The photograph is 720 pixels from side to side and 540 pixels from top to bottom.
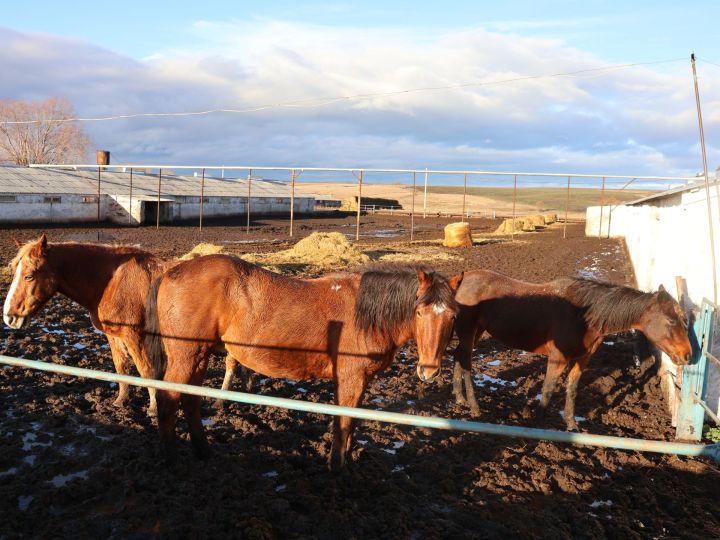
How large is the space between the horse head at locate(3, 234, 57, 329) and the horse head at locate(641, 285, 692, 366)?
6.26m

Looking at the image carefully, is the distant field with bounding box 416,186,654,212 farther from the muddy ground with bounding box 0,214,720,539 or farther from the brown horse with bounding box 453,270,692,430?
the muddy ground with bounding box 0,214,720,539

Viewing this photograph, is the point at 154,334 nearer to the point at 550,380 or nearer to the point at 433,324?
the point at 433,324

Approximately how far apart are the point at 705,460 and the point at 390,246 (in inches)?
728

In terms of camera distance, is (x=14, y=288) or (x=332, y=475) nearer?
(x=332, y=475)

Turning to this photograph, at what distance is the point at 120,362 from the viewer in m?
6.23

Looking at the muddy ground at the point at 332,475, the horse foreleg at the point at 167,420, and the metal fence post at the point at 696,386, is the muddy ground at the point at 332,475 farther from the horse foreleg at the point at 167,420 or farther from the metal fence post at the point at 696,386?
the metal fence post at the point at 696,386

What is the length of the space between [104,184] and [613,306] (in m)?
33.9

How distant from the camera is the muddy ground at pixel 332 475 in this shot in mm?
4066

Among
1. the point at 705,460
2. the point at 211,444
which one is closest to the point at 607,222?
the point at 705,460

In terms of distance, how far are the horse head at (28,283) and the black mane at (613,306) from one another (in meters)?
5.69

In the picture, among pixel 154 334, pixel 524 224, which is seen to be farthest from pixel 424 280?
pixel 524 224

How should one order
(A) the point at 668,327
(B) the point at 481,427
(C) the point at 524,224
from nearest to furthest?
(B) the point at 481,427 → (A) the point at 668,327 → (C) the point at 524,224

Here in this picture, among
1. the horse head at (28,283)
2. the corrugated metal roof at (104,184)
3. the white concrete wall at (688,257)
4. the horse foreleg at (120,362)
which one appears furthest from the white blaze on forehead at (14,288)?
the corrugated metal roof at (104,184)

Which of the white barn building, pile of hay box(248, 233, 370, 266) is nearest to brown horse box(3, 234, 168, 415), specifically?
pile of hay box(248, 233, 370, 266)
